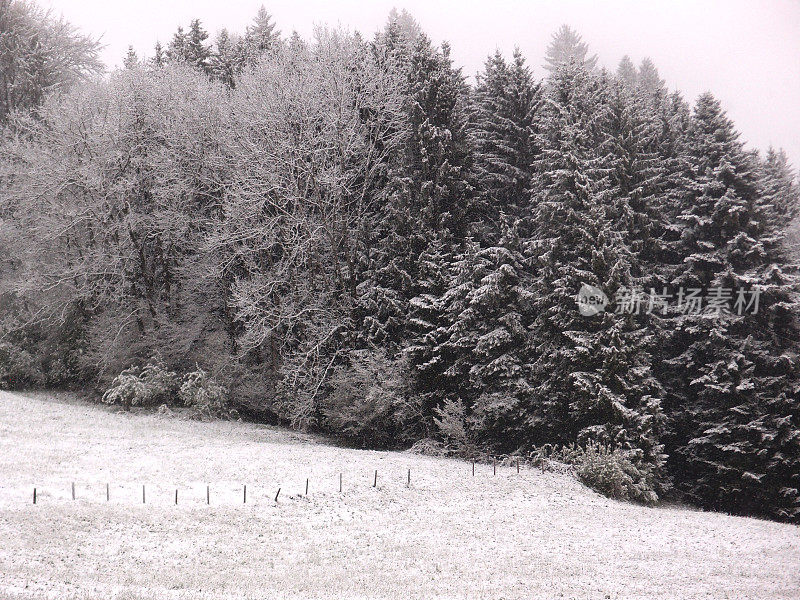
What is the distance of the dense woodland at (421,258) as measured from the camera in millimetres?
28016

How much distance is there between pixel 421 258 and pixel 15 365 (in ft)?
83.2

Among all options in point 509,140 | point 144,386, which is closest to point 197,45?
point 144,386

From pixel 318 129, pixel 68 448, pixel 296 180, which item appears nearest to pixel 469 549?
pixel 68 448

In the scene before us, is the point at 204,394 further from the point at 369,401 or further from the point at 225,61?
the point at 225,61

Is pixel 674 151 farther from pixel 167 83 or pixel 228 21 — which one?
pixel 228 21

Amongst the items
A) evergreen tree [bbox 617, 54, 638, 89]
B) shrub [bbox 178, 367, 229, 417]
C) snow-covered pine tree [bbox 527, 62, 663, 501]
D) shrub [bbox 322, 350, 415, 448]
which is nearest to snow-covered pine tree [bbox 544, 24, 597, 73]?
evergreen tree [bbox 617, 54, 638, 89]

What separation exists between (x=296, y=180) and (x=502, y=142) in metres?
10.6

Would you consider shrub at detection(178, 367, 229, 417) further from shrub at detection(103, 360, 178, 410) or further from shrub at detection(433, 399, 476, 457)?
shrub at detection(433, 399, 476, 457)

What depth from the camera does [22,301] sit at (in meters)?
41.2

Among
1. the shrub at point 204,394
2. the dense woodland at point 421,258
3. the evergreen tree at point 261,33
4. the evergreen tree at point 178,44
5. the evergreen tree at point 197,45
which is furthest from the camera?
the evergreen tree at point 197,45

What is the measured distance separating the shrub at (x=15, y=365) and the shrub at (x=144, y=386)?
6198 mm

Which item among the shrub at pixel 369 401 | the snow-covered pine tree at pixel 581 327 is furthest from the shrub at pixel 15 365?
the snow-covered pine tree at pixel 581 327

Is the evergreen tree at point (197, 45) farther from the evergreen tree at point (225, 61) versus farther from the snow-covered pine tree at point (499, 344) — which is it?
the snow-covered pine tree at point (499, 344)

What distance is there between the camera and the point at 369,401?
30.4 metres
